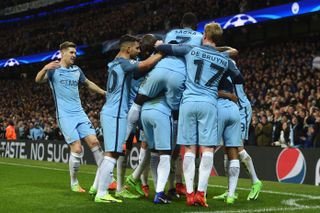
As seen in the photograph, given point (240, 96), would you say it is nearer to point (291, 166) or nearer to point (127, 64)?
point (127, 64)

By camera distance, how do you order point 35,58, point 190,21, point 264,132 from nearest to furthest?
point 190,21 → point 264,132 → point 35,58

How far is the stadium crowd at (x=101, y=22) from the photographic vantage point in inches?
953

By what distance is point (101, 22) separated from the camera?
1323 inches

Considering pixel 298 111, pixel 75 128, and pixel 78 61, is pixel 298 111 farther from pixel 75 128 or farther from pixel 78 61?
pixel 78 61

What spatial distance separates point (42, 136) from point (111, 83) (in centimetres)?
1698

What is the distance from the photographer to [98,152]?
8000mm

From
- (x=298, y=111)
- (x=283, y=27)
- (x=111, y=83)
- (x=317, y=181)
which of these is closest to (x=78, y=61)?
(x=283, y=27)

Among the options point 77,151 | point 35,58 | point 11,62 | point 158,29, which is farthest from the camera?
point 11,62

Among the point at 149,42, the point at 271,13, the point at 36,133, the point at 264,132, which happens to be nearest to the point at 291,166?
the point at 264,132

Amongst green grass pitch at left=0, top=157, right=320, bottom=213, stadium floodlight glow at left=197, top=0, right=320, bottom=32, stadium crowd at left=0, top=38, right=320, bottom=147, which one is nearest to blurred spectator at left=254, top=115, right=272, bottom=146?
stadium crowd at left=0, top=38, right=320, bottom=147

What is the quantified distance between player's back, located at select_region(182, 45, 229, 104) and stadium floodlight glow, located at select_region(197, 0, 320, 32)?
13203mm

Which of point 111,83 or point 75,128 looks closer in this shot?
point 111,83

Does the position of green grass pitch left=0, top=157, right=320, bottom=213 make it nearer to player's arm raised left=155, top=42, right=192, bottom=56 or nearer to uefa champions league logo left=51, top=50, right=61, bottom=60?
player's arm raised left=155, top=42, right=192, bottom=56

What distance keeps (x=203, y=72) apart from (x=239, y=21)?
15.3 m
